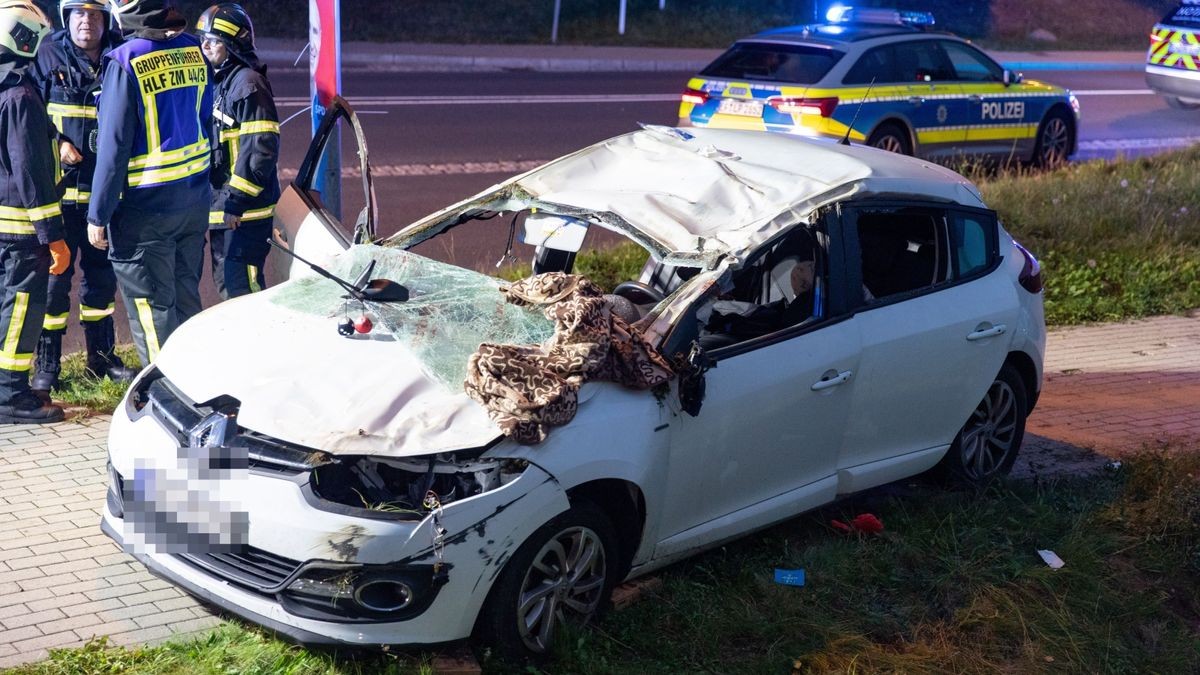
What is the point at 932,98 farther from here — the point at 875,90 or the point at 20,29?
the point at 20,29

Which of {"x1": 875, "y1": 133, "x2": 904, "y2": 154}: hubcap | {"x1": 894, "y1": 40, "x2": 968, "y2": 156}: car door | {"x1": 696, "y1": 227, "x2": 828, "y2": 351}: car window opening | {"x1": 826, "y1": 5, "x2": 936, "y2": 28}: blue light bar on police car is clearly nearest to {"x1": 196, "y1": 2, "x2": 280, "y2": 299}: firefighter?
{"x1": 696, "y1": 227, "x2": 828, "y2": 351}: car window opening

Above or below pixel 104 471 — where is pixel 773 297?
above

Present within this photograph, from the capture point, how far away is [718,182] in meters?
5.09

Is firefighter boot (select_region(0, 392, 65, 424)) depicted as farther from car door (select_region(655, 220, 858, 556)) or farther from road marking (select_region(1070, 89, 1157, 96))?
road marking (select_region(1070, 89, 1157, 96))

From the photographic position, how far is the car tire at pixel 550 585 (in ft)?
13.2

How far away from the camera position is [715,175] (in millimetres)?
5145

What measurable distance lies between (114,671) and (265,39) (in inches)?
712

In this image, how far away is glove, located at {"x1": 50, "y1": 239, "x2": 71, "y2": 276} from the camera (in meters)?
6.27

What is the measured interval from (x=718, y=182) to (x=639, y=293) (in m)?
0.52

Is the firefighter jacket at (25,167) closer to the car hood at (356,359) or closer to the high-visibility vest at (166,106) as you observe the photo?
the high-visibility vest at (166,106)

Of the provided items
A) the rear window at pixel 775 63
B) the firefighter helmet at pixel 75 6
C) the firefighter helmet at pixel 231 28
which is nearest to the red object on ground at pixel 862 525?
the firefighter helmet at pixel 231 28

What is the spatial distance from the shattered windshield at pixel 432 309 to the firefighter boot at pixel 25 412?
1889 millimetres

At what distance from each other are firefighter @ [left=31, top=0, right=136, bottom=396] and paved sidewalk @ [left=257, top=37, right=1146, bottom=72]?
12588mm

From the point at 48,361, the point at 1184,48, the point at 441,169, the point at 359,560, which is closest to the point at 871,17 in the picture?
the point at 441,169
